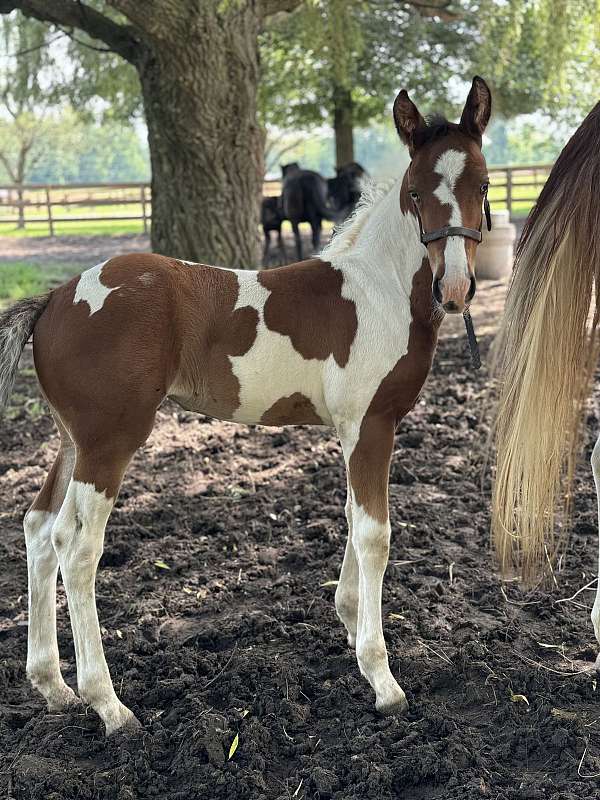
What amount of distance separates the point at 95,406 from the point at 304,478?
2298 millimetres

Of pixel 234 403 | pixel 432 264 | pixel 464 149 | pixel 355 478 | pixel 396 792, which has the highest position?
pixel 464 149

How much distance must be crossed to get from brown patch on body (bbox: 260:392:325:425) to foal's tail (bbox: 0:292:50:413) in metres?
0.83

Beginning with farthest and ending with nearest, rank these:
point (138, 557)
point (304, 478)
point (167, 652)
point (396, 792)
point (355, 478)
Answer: point (304, 478) < point (138, 557) < point (167, 652) < point (355, 478) < point (396, 792)

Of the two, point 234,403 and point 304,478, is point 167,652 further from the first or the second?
point 304,478

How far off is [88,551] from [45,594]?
12.5 inches

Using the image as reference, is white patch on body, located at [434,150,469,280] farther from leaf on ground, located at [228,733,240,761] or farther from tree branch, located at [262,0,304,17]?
tree branch, located at [262,0,304,17]

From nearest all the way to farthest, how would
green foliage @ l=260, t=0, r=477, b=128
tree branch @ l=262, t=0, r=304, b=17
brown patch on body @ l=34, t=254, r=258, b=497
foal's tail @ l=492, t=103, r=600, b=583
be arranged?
1. brown patch on body @ l=34, t=254, r=258, b=497
2. foal's tail @ l=492, t=103, r=600, b=583
3. tree branch @ l=262, t=0, r=304, b=17
4. green foliage @ l=260, t=0, r=477, b=128

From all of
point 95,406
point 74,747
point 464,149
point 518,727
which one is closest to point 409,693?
point 518,727

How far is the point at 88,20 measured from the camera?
23.9ft

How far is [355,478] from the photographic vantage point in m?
2.73

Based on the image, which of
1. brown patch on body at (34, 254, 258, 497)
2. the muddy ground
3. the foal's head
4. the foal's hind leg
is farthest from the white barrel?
brown patch on body at (34, 254, 258, 497)

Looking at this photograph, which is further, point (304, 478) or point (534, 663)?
point (304, 478)

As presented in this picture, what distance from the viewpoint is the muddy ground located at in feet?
7.63

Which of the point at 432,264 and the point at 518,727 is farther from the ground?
the point at 432,264
